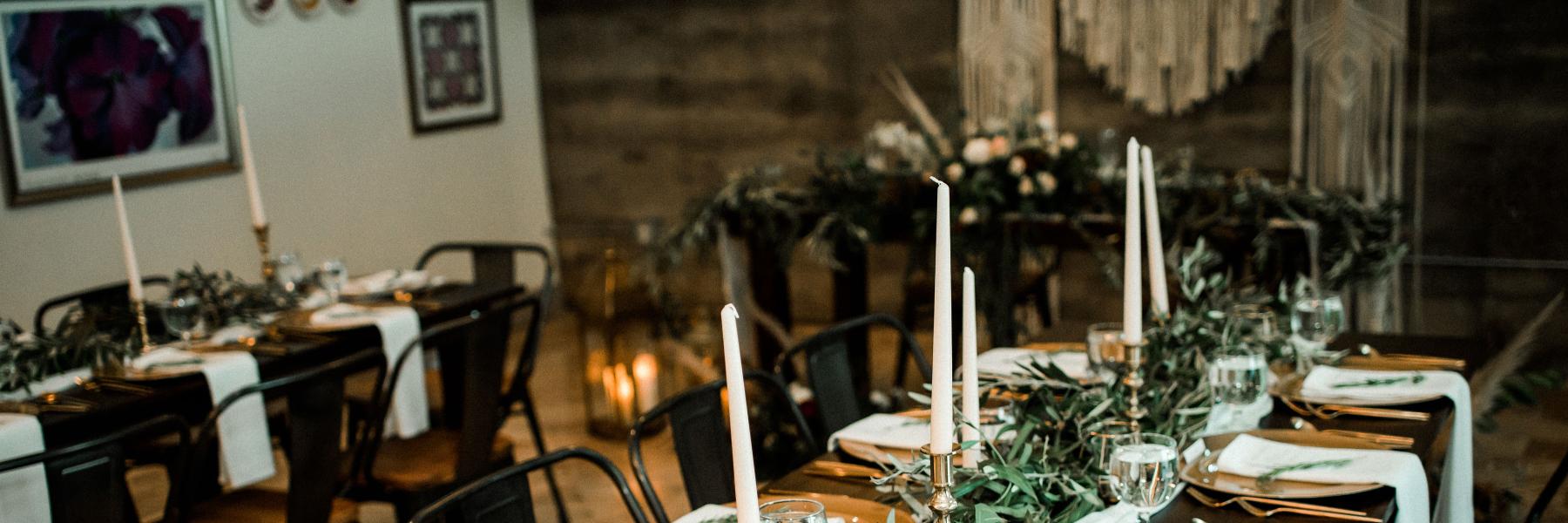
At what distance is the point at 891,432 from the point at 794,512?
842mm

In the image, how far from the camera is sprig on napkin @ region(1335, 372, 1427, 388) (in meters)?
2.51

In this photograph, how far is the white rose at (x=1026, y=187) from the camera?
3.92 metres

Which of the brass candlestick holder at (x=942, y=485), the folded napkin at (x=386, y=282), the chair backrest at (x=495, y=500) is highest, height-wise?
the brass candlestick holder at (x=942, y=485)

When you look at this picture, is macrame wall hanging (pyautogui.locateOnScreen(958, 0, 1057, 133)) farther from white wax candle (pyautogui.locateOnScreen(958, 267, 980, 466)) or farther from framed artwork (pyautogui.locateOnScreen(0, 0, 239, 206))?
white wax candle (pyautogui.locateOnScreen(958, 267, 980, 466))

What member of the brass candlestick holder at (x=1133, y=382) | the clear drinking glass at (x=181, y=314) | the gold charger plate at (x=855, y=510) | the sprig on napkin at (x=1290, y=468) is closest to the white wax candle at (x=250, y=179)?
the clear drinking glass at (x=181, y=314)

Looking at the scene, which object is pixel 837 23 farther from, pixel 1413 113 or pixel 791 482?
pixel 791 482

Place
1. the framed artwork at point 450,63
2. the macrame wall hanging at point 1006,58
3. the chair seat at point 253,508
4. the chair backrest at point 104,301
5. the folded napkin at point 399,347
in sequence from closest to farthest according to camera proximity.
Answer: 1. the chair seat at point 253,508
2. the folded napkin at point 399,347
3. the chair backrest at point 104,301
4. the macrame wall hanging at point 1006,58
5. the framed artwork at point 450,63

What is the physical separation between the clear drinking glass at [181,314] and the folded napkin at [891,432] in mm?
1854

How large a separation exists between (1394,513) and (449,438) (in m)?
2.27

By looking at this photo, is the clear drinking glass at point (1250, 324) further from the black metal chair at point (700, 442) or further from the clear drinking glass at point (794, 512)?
the clear drinking glass at point (794, 512)

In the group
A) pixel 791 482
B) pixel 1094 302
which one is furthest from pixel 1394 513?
pixel 1094 302

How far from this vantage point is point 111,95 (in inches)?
184

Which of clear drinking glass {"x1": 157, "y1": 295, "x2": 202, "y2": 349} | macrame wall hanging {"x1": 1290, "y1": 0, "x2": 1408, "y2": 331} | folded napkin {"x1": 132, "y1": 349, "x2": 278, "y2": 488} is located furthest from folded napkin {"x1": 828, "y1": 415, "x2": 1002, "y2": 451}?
macrame wall hanging {"x1": 1290, "y1": 0, "x2": 1408, "y2": 331}

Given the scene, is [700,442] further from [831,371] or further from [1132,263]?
[1132,263]
